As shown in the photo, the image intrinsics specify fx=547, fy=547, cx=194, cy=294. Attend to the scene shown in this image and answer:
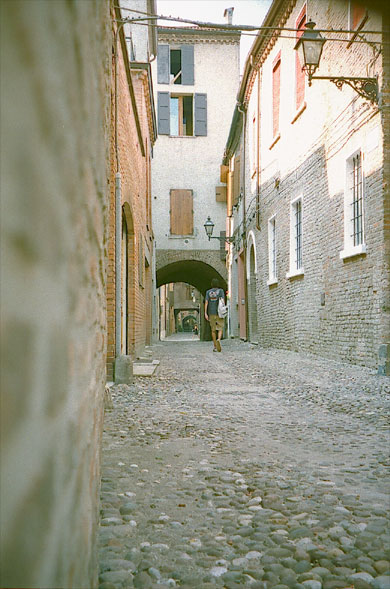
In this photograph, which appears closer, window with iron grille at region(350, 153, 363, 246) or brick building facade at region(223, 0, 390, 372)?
brick building facade at region(223, 0, 390, 372)

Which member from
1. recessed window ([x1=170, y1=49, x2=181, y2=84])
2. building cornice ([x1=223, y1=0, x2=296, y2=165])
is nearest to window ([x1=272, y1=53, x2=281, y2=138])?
building cornice ([x1=223, y1=0, x2=296, y2=165])

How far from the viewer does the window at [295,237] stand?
11.7 meters

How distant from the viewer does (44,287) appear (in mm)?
618

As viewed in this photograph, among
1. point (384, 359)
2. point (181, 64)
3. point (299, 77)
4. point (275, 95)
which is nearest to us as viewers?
point (384, 359)

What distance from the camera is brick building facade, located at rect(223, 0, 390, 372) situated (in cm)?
756

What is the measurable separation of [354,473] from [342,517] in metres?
0.63

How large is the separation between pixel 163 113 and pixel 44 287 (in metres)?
22.8

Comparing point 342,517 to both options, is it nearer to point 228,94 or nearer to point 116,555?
point 116,555

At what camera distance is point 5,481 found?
49 cm

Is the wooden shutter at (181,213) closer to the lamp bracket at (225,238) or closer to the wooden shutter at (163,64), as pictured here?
the lamp bracket at (225,238)

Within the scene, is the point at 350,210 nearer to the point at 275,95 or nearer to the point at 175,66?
the point at 275,95

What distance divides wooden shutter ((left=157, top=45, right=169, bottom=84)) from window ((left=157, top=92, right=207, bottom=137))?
607 millimetres

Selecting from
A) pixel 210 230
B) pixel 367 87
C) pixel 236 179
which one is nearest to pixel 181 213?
pixel 210 230

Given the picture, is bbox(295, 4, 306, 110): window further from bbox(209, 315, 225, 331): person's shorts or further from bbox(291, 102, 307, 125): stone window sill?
bbox(209, 315, 225, 331): person's shorts
